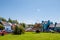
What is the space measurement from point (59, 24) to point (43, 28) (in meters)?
10.6

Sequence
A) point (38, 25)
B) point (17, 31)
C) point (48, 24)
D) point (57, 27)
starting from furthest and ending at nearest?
point (38, 25), point (48, 24), point (57, 27), point (17, 31)

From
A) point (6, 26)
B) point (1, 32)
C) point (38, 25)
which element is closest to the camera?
point (1, 32)

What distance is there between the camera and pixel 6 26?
69375mm

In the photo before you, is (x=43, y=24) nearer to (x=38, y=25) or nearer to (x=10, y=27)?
(x=38, y=25)

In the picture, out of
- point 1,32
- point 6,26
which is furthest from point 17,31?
point 6,26

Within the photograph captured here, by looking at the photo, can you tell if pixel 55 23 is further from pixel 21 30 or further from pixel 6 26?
pixel 21 30

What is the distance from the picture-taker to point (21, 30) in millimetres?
43375

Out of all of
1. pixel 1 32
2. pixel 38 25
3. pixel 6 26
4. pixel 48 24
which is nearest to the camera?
pixel 1 32

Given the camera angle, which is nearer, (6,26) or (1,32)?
(1,32)

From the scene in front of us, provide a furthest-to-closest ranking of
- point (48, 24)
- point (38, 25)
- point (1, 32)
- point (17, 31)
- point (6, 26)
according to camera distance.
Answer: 1. point (38, 25)
2. point (48, 24)
3. point (6, 26)
4. point (17, 31)
5. point (1, 32)

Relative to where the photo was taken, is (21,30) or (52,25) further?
(52,25)

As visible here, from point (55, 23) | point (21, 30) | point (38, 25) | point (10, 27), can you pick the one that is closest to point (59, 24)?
point (55, 23)

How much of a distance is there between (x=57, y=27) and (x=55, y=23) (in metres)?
3.89

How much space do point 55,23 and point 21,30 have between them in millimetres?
42392
